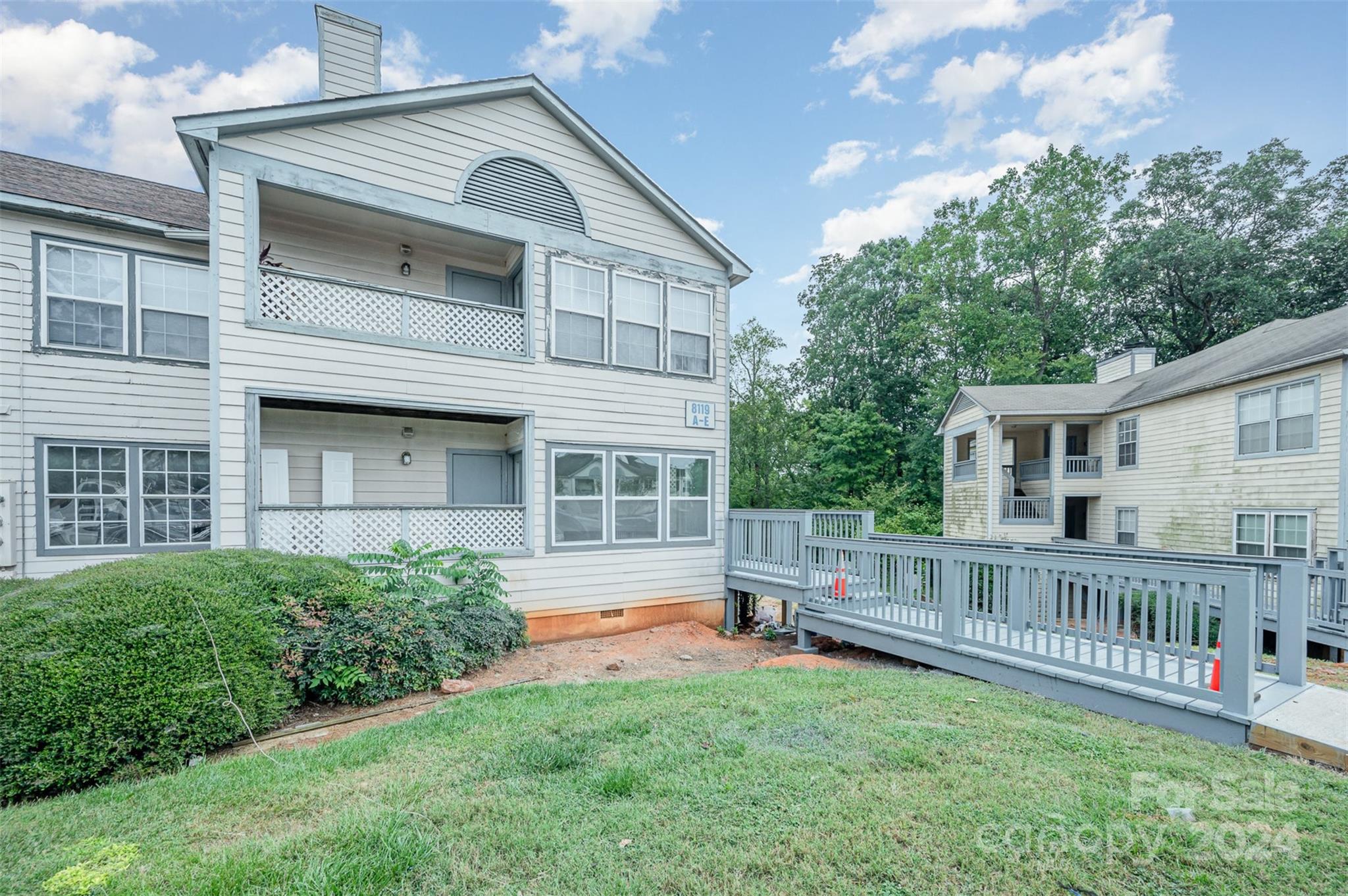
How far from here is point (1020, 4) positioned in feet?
41.9

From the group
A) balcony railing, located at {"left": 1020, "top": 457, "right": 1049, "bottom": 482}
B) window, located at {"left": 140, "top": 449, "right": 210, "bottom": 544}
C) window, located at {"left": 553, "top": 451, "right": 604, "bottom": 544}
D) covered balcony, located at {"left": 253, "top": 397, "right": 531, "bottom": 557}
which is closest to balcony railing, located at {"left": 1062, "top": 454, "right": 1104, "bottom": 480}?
balcony railing, located at {"left": 1020, "top": 457, "right": 1049, "bottom": 482}

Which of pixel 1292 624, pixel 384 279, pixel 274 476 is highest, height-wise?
pixel 384 279

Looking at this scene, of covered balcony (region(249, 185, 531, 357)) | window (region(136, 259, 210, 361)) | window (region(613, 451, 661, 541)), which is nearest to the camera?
covered balcony (region(249, 185, 531, 357))

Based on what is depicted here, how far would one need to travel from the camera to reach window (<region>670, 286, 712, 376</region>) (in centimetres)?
1019

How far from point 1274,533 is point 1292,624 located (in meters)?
10.1

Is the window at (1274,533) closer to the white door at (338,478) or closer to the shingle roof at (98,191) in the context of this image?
the white door at (338,478)

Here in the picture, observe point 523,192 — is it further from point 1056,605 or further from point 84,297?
point 1056,605

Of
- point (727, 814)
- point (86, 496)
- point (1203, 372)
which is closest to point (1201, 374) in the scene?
point (1203, 372)

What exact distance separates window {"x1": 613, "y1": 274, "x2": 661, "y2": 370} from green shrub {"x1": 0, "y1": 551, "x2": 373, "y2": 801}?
6.25 metres

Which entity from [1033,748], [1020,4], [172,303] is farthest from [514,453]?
[1020,4]

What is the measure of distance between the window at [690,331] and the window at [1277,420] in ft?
39.2

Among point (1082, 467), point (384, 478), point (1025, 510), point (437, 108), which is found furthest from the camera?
point (1025, 510)

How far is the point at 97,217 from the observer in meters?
7.86

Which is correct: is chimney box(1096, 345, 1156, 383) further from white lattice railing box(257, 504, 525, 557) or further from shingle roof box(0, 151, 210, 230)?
shingle roof box(0, 151, 210, 230)
